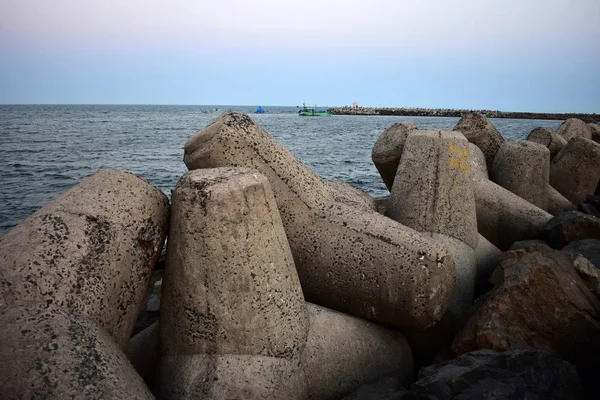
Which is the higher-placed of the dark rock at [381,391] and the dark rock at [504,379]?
the dark rock at [504,379]

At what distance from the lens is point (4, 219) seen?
10.1 metres

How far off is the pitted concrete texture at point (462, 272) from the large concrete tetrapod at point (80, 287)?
1.89 meters

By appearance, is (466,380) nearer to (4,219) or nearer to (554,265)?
(554,265)

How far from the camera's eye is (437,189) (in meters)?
3.68

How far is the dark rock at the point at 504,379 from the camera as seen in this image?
1.80 meters

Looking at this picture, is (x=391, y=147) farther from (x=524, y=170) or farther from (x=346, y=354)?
(x=346, y=354)

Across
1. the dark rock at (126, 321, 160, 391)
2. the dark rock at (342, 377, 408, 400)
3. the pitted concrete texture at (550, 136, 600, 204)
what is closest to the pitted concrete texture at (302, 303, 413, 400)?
the dark rock at (342, 377, 408, 400)

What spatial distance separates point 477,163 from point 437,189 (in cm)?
159

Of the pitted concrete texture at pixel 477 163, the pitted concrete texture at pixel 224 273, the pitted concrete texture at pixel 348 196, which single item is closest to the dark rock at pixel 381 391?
the pitted concrete texture at pixel 224 273

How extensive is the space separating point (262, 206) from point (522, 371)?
4.13ft

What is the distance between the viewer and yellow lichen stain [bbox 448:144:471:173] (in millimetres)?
3746

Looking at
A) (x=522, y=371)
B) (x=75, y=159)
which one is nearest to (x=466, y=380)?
(x=522, y=371)

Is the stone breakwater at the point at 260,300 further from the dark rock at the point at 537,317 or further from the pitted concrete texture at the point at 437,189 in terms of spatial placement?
the pitted concrete texture at the point at 437,189

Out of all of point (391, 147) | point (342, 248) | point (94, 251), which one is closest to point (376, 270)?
point (342, 248)
